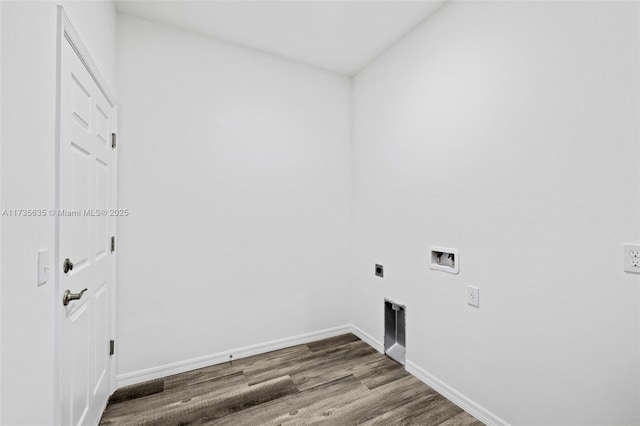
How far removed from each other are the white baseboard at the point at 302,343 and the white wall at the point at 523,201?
2.1 inches

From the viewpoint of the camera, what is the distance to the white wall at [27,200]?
80cm

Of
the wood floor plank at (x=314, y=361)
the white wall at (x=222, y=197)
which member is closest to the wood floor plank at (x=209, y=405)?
the wood floor plank at (x=314, y=361)

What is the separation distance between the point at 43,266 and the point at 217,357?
1725 mm

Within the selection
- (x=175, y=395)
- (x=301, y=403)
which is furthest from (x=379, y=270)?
(x=175, y=395)

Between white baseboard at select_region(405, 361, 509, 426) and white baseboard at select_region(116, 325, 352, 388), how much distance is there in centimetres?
88

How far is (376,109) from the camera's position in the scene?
Answer: 2.69 m

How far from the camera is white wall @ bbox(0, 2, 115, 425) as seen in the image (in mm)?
801

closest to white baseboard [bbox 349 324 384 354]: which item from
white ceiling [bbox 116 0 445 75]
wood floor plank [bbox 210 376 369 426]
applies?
wood floor plank [bbox 210 376 369 426]

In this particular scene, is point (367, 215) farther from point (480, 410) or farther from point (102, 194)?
point (102, 194)

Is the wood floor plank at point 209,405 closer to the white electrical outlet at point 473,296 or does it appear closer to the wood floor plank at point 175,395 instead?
the wood floor plank at point 175,395

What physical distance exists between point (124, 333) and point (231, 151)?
1.60 meters

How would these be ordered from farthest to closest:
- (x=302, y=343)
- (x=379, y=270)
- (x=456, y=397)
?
(x=302, y=343) → (x=379, y=270) → (x=456, y=397)

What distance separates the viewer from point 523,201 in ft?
5.11

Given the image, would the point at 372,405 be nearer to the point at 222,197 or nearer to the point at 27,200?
the point at 222,197
